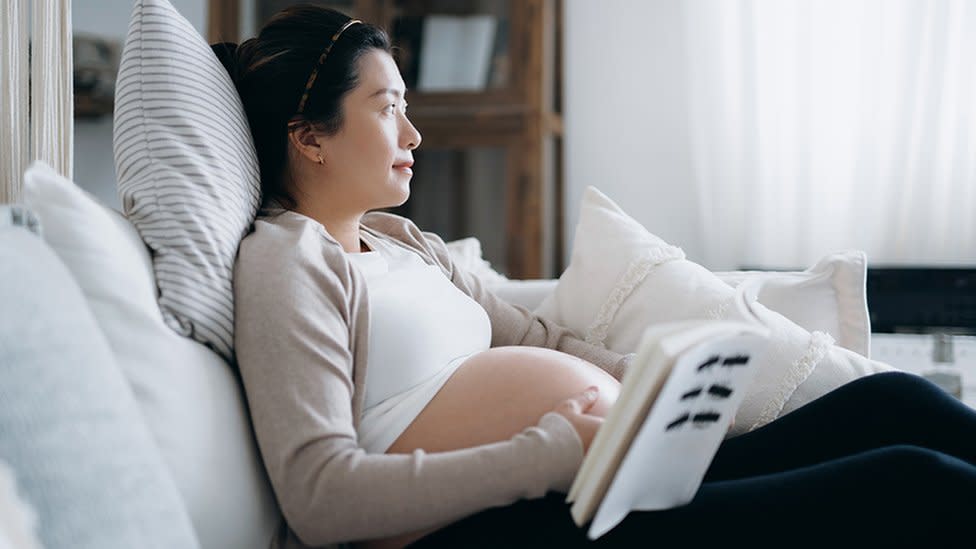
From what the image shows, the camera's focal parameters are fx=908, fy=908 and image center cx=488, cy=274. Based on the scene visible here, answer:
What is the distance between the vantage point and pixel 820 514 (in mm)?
820

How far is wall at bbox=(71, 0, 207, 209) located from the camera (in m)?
2.79

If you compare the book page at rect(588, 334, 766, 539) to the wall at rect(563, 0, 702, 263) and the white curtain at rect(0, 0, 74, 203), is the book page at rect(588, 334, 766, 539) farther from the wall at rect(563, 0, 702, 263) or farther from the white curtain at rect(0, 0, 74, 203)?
the wall at rect(563, 0, 702, 263)

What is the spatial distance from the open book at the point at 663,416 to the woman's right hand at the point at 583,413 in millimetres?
99

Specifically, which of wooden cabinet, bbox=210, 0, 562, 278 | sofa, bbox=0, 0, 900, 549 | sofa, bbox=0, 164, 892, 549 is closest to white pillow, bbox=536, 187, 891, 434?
sofa, bbox=0, 0, 900, 549

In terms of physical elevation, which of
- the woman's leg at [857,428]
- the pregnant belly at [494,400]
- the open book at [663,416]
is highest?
the open book at [663,416]

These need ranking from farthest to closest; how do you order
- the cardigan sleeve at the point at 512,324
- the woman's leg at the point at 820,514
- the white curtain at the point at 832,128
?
the white curtain at the point at 832,128 < the cardigan sleeve at the point at 512,324 < the woman's leg at the point at 820,514

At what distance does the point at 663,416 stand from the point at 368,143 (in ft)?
2.08

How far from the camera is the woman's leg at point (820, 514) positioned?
798 millimetres

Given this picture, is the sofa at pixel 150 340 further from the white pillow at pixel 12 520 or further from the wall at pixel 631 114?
the wall at pixel 631 114

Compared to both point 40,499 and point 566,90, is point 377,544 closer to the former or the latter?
point 40,499

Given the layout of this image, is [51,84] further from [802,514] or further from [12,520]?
[802,514]

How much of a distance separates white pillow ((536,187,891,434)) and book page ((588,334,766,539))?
0.45 meters

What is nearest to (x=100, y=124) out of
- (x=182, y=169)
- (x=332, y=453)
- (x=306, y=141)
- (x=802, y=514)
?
(x=306, y=141)

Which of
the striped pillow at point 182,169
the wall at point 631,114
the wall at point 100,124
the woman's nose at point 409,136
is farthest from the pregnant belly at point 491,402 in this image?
the wall at point 100,124
